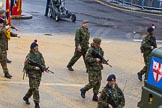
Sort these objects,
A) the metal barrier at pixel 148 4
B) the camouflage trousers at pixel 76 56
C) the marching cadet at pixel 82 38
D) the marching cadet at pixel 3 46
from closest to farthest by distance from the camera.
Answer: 1. the marching cadet at pixel 3 46
2. the marching cadet at pixel 82 38
3. the camouflage trousers at pixel 76 56
4. the metal barrier at pixel 148 4

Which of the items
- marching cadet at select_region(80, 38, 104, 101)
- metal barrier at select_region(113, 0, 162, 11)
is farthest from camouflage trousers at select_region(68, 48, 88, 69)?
metal barrier at select_region(113, 0, 162, 11)

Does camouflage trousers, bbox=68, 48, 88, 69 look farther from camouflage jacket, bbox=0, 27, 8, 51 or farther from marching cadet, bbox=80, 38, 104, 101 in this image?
marching cadet, bbox=80, 38, 104, 101

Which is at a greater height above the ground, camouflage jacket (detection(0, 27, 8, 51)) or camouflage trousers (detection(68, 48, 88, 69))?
camouflage jacket (detection(0, 27, 8, 51))

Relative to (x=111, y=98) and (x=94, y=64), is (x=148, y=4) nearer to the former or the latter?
(x=94, y=64)

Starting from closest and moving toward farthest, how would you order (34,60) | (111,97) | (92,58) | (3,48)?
(111,97), (34,60), (92,58), (3,48)

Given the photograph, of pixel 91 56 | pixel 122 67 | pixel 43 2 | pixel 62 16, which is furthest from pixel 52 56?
pixel 43 2

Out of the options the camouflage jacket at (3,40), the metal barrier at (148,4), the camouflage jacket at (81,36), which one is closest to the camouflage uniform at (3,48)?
the camouflage jacket at (3,40)

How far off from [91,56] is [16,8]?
45.7 ft

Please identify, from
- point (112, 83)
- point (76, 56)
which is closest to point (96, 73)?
point (112, 83)

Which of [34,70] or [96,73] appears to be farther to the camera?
[96,73]

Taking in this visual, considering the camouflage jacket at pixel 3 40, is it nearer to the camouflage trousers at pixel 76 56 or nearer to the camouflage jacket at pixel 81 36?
the camouflage jacket at pixel 81 36

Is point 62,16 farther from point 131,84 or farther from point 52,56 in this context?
point 131,84

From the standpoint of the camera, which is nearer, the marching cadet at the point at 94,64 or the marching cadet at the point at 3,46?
the marching cadet at the point at 94,64

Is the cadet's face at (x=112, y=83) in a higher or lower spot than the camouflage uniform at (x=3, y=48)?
higher
